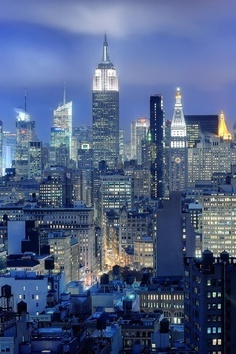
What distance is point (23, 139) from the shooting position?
239 feet

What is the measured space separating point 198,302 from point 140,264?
1758cm

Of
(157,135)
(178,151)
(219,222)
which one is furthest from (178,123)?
(219,222)

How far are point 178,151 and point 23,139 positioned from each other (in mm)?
16165

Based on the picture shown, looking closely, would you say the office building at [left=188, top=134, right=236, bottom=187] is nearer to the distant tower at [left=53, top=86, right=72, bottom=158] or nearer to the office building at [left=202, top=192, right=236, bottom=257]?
the distant tower at [left=53, top=86, right=72, bottom=158]

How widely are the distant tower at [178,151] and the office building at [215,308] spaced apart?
3918 centimetres

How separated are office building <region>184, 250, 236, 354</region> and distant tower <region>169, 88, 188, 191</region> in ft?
129

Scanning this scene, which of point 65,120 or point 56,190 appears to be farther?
point 65,120

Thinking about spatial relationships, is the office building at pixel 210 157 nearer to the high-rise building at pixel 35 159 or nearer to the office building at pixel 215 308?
the high-rise building at pixel 35 159

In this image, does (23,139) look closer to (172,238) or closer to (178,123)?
(178,123)

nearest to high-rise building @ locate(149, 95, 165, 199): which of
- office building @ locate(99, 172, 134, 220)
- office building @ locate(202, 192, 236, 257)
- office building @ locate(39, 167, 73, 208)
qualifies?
office building @ locate(99, 172, 134, 220)

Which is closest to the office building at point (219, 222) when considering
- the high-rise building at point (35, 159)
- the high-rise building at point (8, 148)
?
the high-rise building at point (35, 159)

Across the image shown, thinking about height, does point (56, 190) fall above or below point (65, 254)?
above

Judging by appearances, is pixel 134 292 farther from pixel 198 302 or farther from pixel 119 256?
pixel 119 256

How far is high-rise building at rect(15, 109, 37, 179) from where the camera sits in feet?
218
